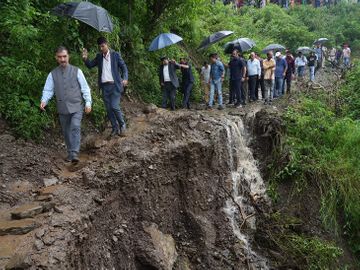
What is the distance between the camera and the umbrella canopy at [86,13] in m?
7.30

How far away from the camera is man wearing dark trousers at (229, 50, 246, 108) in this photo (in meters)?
12.1

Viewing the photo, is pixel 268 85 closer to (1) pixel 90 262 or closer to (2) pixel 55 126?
(2) pixel 55 126

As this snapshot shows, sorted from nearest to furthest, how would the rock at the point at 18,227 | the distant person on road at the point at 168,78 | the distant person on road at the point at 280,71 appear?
the rock at the point at 18,227
the distant person on road at the point at 168,78
the distant person on road at the point at 280,71

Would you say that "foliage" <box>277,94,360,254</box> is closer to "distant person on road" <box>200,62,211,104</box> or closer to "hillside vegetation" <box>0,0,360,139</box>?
"distant person on road" <box>200,62,211,104</box>

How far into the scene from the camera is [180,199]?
7.86 metres

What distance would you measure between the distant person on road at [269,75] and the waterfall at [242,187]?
11.9 ft

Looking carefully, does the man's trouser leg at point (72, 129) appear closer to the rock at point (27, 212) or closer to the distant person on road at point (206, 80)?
the rock at point (27, 212)

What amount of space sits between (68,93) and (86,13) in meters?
1.73

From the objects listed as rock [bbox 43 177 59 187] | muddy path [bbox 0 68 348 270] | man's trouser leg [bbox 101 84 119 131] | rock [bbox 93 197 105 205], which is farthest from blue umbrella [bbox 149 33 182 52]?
rock [bbox 93 197 105 205]

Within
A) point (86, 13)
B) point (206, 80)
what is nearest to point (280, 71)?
point (206, 80)

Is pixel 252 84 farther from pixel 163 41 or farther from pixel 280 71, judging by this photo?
pixel 163 41

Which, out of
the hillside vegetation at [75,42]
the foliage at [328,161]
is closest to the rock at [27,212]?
the hillside vegetation at [75,42]

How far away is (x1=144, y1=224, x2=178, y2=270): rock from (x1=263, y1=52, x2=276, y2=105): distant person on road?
7.73m

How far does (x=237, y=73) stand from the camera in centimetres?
1222
